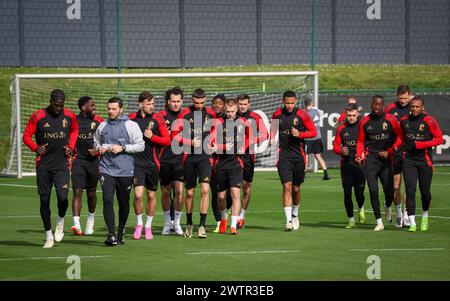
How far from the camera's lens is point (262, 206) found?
70.1 feet

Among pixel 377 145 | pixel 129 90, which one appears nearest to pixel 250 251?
pixel 377 145

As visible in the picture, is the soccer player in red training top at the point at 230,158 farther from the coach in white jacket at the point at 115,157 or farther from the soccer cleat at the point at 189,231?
the coach in white jacket at the point at 115,157

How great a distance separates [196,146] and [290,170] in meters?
1.85

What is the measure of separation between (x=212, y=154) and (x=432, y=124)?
12.1 ft

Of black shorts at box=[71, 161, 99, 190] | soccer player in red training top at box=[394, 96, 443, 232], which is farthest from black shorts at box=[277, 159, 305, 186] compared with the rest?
black shorts at box=[71, 161, 99, 190]

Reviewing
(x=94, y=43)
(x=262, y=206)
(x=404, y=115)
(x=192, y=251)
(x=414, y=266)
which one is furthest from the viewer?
(x=94, y=43)

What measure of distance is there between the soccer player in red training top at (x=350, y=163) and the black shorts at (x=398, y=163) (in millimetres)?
875

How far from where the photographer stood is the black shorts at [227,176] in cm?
1678

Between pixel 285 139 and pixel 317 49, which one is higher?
pixel 317 49

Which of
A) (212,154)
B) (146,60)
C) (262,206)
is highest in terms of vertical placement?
(146,60)

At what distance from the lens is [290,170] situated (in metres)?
17.3

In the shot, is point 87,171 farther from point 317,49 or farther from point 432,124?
point 317,49

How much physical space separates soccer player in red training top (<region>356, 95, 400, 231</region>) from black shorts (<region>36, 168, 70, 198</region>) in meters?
4.96

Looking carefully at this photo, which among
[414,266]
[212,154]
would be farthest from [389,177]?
[414,266]
